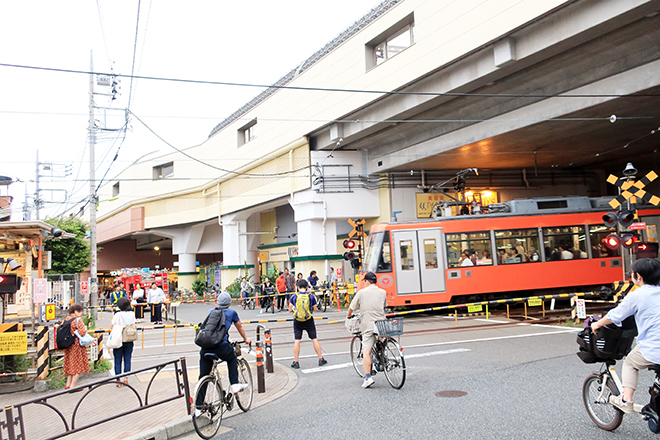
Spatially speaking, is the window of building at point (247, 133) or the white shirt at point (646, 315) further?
the window of building at point (247, 133)

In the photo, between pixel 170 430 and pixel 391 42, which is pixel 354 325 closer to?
pixel 170 430

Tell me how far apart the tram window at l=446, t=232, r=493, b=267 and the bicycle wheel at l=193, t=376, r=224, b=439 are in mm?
12702

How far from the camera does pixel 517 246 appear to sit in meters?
18.2

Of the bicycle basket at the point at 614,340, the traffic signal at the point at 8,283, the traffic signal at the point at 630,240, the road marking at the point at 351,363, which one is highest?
the traffic signal at the point at 630,240

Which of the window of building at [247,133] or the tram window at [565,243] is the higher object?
the window of building at [247,133]

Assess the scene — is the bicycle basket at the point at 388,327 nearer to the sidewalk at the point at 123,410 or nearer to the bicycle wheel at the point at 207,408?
the sidewalk at the point at 123,410

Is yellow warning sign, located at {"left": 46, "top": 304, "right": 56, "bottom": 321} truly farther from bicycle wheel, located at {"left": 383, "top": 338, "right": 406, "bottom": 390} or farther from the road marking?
bicycle wheel, located at {"left": 383, "top": 338, "right": 406, "bottom": 390}

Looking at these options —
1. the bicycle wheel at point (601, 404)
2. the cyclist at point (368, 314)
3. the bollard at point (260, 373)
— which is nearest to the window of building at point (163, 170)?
the bollard at point (260, 373)

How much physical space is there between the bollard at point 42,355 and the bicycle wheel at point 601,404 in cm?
926

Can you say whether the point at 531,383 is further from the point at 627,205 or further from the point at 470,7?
the point at 470,7

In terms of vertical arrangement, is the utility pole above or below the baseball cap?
above

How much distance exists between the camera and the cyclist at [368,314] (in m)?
7.93

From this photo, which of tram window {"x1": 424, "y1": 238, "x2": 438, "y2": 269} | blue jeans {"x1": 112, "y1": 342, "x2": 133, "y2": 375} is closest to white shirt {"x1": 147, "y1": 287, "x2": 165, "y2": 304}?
tram window {"x1": 424, "y1": 238, "x2": 438, "y2": 269}

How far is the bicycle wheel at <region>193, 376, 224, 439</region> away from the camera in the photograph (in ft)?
20.2
